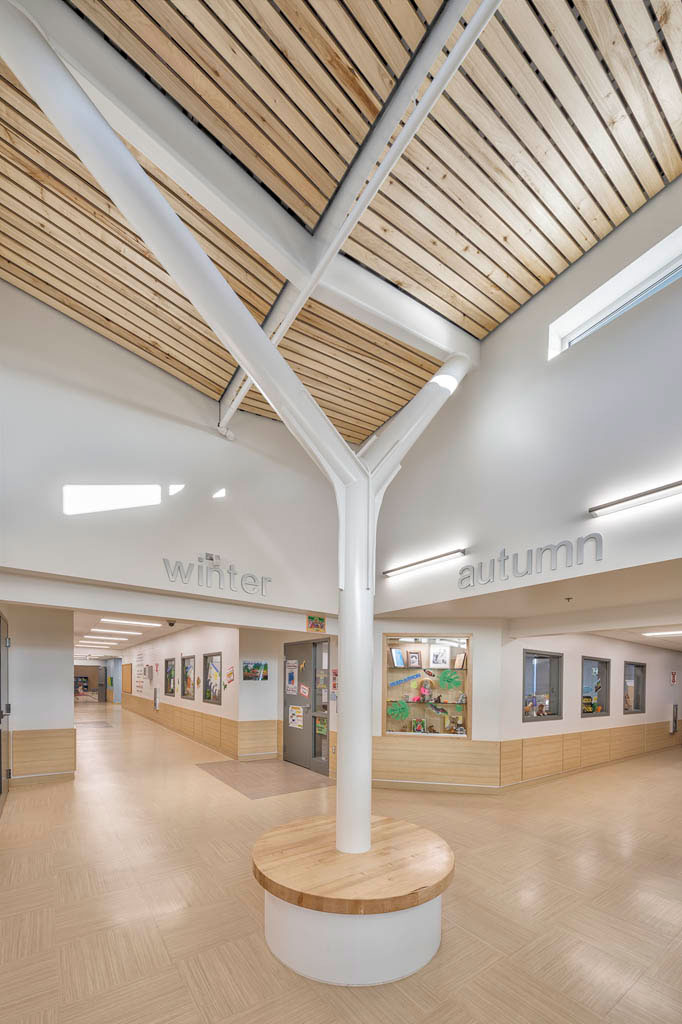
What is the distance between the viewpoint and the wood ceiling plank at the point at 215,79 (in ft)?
9.91

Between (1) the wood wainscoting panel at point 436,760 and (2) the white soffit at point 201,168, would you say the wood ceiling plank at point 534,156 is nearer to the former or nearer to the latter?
(2) the white soffit at point 201,168

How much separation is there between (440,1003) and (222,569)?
4646mm

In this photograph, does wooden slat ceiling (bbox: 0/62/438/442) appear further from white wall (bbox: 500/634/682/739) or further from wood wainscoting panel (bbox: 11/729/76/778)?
wood wainscoting panel (bbox: 11/729/76/778)

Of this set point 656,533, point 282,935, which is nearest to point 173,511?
point 282,935

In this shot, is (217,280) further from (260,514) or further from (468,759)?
(468,759)

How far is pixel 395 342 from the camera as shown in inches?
231

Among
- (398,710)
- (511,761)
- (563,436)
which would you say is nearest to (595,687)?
(511,761)

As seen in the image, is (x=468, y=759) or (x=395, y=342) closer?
(x=395, y=342)

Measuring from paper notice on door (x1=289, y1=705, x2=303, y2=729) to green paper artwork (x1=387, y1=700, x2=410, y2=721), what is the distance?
2.05 metres

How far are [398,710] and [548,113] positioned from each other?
7.11m

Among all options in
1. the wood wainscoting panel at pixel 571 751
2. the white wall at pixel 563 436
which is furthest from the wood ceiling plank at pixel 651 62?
the wood wainscoting panel at pixel 571 751

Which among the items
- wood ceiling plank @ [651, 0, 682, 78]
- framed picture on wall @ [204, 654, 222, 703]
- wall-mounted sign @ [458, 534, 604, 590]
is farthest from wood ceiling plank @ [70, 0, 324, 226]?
framed picture on wall @ [204, 654, 222, 703]

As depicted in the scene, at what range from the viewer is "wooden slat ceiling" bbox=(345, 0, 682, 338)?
126 inches

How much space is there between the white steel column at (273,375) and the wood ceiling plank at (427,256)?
1421 mm
